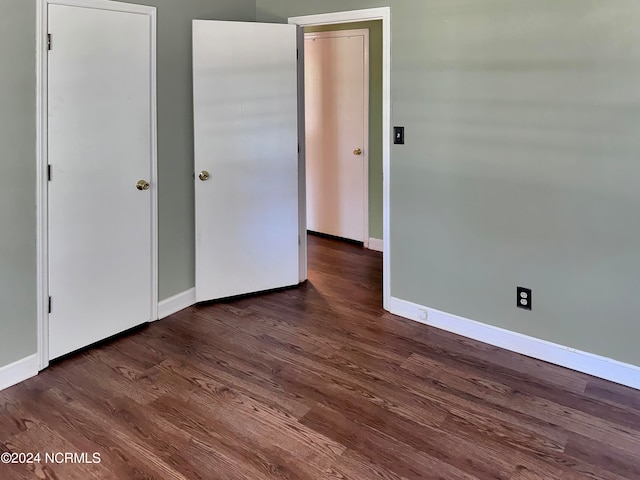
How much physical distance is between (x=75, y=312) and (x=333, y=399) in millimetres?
1546

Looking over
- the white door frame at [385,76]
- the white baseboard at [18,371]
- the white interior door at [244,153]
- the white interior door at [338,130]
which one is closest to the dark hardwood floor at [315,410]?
the white baseboard at [18,371]

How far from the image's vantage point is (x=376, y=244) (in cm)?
504

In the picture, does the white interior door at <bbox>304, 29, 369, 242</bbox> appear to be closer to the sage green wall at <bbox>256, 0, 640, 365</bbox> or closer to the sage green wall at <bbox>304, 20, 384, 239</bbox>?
the sage green wall at <bbox>304, 20, 384, 239</bbox>

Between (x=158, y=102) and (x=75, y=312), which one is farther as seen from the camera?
(x=158, y=102)

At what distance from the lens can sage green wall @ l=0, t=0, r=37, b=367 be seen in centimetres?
237

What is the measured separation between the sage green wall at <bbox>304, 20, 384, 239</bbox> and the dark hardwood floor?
6.32 ft

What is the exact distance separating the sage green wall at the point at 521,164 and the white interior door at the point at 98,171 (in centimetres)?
146

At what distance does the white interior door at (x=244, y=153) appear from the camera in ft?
11.0

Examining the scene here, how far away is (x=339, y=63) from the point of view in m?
5.00

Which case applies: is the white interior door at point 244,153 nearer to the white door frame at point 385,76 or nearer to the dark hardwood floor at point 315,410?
the white door frame at point 385,76

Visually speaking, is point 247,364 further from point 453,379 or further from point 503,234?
point 503,234

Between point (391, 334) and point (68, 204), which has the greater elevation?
point (68, 204)


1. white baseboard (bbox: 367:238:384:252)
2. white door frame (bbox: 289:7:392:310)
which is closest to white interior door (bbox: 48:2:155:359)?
white door frame (bbox: 289:7:392:310)

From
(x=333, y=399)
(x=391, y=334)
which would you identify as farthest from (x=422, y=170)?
(x=333, y=399)
